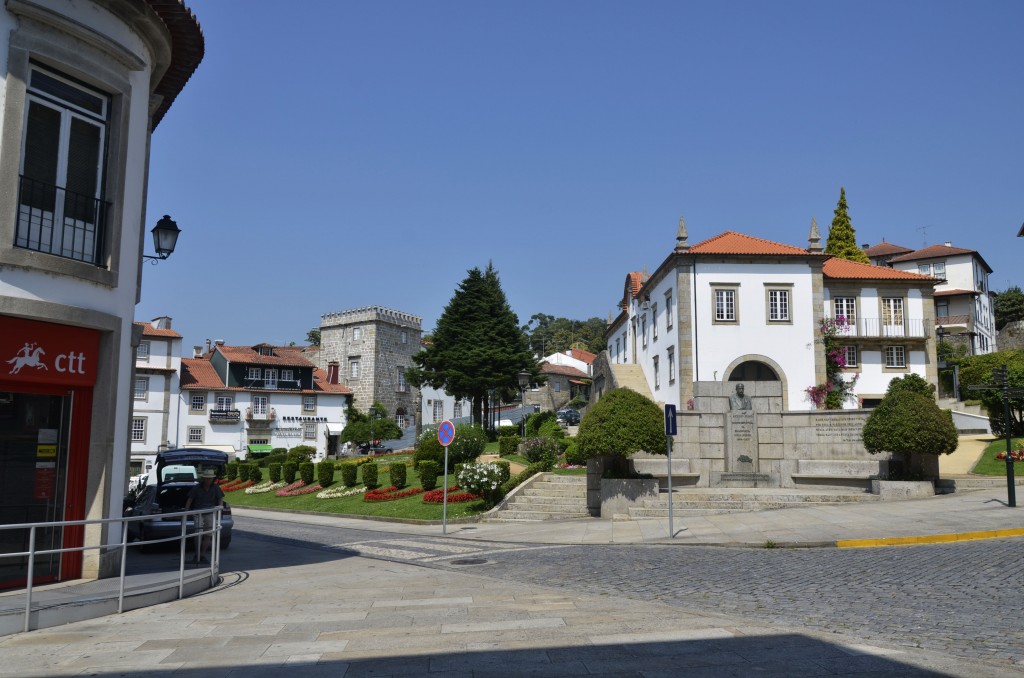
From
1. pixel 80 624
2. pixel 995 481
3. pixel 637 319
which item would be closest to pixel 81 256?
pixel 80 624

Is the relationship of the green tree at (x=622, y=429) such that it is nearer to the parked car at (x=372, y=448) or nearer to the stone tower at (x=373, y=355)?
the parked car at (x=372, y=448)

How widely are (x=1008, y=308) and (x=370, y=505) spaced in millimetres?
75705

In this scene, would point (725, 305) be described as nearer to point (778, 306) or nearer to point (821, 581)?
point (778, 306)

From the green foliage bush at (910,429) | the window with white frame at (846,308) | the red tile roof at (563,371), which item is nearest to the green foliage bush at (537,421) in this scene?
the window with white frame at (846,308)

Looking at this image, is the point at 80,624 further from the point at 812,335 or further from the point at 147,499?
the point at 812,335

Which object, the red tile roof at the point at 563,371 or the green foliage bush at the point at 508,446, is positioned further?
the red tile roof at the point at 563,371

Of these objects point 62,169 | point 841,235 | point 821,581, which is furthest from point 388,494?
point 841,235

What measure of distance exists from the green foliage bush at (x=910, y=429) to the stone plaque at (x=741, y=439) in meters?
4.11

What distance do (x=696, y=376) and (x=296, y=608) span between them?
28.8 m

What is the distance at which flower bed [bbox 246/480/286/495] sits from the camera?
40.3m

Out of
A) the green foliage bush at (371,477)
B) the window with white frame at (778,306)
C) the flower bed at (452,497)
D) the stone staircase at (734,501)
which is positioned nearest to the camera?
the stone staircase at (734,501)

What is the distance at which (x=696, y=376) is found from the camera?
117 feet

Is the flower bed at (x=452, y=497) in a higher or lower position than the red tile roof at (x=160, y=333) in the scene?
lower

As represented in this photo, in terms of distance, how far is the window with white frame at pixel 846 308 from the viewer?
1507 inches
